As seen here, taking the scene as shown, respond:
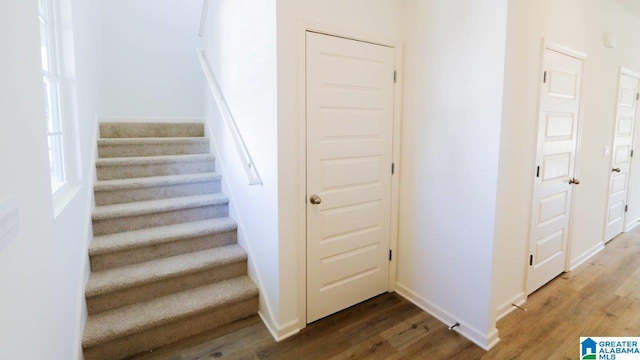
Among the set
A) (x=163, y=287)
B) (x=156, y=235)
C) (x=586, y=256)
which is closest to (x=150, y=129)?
(x=156, y=235)

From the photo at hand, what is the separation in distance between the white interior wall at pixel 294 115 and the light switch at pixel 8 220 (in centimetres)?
130

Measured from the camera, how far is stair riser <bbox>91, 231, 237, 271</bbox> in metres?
2.33

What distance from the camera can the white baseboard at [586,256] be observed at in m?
3.22

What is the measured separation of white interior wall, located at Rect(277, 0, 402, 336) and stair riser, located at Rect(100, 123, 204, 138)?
2.19 m

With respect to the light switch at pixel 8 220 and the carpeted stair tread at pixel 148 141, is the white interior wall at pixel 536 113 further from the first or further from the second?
the carpeted stair tread at pixel 148 141

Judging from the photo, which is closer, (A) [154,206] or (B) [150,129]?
(A) [154,206]

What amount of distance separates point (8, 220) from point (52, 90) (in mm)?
1425

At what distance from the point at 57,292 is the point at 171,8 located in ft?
12.8

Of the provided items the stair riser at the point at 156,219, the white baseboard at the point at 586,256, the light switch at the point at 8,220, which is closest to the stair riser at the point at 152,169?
the stair riser at the point at 156,219

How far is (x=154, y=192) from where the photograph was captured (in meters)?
2.93

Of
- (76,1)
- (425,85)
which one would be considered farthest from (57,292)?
(425,85)

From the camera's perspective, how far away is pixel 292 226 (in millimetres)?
2180

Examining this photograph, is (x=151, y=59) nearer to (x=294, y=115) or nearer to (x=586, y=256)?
(x=294, y=115)

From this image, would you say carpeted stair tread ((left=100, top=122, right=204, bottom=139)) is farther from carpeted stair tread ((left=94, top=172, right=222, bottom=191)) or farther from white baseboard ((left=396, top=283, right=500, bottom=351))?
white baseboard ((left=396, top=283, right=500, bottom=351))
